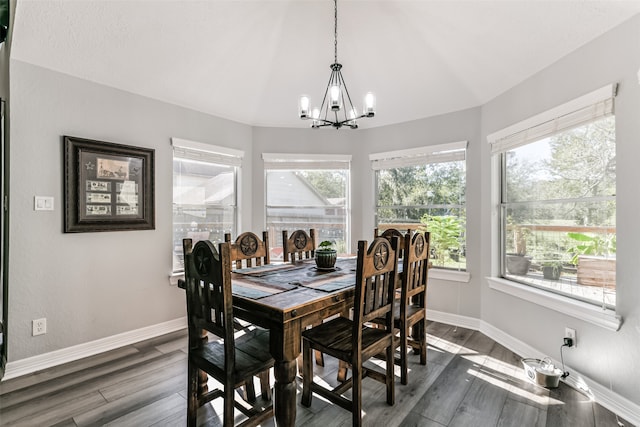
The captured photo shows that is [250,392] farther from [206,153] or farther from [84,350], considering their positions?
[206,153]

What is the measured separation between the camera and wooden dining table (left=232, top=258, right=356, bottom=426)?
64.7 inches

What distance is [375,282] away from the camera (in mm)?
2021

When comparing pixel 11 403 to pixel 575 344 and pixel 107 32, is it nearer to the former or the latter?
pixel 107 32

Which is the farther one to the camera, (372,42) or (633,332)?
(372,42)

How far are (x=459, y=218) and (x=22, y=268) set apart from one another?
428 centimetres

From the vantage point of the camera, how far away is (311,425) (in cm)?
193

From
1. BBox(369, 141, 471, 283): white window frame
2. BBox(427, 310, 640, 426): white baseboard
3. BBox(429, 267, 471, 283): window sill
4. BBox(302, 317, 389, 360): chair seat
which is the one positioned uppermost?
BBox(369, 141, 471, 283): white window frame

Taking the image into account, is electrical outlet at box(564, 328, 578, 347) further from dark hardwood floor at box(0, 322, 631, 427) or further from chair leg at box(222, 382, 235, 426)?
chair leg at box(222, 382, 235, 426)

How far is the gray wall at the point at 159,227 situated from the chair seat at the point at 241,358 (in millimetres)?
1775

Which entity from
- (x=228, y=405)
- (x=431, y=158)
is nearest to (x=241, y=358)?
(x=228, y=405)

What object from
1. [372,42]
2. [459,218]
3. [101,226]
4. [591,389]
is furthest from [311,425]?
[372,42]

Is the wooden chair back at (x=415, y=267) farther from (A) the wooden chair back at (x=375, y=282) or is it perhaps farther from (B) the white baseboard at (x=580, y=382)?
(B) the white baseboard at (x=580, y=382)

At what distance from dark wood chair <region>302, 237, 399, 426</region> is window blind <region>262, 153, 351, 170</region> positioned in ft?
8.05

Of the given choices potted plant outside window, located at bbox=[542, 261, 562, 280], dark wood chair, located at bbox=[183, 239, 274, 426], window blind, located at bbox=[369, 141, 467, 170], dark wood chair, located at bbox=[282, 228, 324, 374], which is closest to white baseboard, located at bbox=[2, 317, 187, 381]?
dark wood chair, located at bbox=[282, 228, 324, 374]
